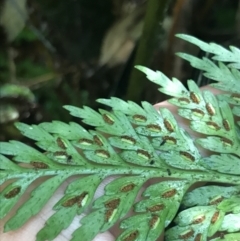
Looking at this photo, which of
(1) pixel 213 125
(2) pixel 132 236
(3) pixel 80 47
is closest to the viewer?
(2) pixel 132 236

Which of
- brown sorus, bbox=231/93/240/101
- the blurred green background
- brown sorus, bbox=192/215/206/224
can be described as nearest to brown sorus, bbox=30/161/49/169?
brown sorus, bbox=192/215/206/224

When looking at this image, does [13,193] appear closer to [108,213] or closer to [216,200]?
[108,213]

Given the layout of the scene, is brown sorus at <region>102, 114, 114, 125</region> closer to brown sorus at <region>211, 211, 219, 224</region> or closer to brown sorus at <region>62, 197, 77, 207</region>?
brown sorus at <region>62, 197, 77, 207</region>

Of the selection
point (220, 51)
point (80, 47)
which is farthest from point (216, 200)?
point (80, 47)

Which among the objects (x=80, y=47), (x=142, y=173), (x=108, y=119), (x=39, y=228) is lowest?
(x=39, y=228)

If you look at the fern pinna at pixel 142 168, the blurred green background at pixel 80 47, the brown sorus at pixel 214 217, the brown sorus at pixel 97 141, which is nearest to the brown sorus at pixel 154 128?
the fern pinna at pixel 142 168

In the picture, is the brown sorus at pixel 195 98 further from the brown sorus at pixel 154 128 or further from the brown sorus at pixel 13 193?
the brown sorus at pixel 13 193
